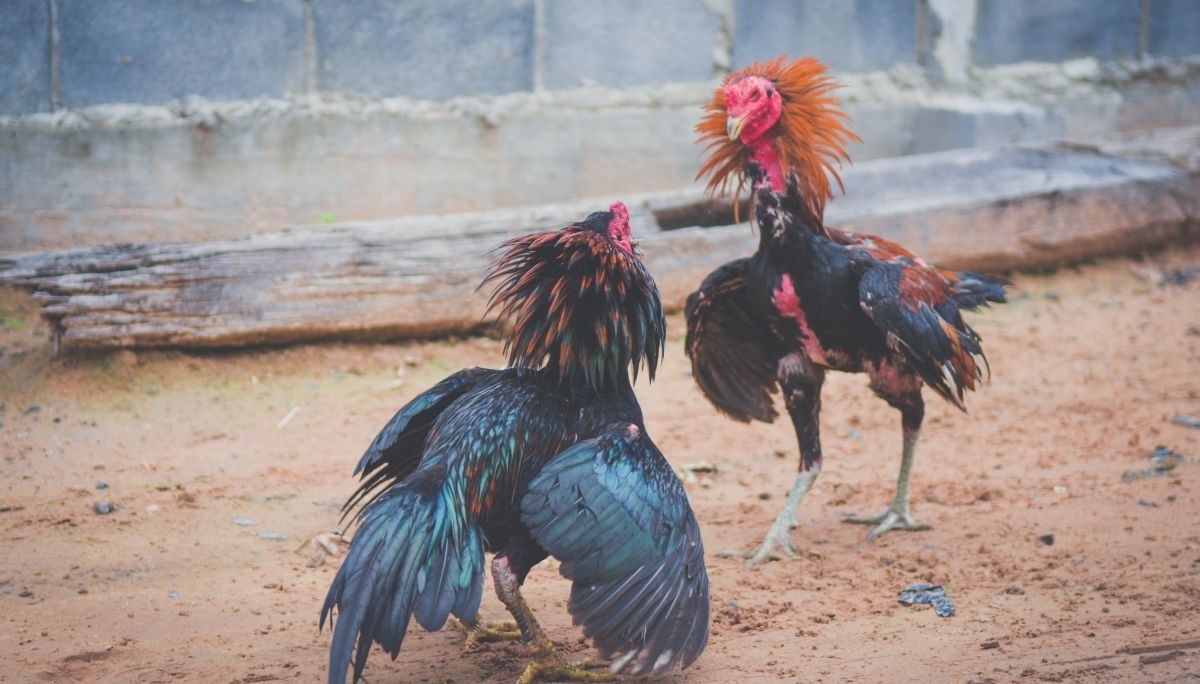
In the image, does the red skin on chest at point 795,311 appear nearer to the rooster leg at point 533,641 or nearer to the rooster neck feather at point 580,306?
the rooster neck feather at point 580,306

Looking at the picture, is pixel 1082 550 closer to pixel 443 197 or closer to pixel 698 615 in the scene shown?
pixel 698 615

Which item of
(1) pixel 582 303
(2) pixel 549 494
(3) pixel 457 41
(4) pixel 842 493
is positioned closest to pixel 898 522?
(4) pixel 842 493

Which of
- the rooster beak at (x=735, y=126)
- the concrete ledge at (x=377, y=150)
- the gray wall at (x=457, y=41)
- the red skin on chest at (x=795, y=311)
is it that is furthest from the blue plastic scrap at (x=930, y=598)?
the gray wall at (x=457, y=41)

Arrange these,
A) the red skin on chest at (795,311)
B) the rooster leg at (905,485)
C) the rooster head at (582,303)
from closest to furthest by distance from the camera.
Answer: the rooster head at (582,303), the red skin on chest at (795,311), the rooster leg at (905,485)

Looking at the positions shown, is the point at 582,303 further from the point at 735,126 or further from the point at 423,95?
the point at 423,95

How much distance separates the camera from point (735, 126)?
423cm

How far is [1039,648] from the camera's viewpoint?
347cm

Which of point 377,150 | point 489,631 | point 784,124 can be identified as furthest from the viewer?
point 377,150

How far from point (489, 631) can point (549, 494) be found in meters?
0.89

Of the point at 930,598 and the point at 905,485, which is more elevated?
the point at 905,485

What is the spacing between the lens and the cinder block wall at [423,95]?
6.36 meters

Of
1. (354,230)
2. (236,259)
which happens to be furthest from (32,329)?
(354,230)

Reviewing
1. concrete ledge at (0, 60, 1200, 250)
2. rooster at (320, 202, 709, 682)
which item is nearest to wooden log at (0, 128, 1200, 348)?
concrete ledge at (0, 60, 1200, 250)

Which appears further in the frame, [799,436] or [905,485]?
[905,485]
